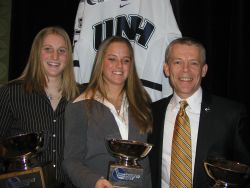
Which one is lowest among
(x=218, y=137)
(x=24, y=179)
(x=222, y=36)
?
(x=24, y=179)

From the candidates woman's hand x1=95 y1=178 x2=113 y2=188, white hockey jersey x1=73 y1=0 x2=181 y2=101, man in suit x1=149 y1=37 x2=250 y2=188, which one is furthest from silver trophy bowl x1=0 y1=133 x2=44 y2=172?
white hockey jersey x1=73 y1=0 x2=181 y2=101

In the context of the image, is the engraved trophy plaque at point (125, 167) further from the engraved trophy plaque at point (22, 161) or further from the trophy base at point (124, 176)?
the engraved trophy plaque at point (22, 161)

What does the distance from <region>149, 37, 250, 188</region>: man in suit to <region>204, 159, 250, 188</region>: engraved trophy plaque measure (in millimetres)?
148

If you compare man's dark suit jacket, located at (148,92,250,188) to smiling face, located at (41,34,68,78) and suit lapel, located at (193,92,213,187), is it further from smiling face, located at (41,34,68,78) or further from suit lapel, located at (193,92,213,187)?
smiling face, located at (41,34,68,78)

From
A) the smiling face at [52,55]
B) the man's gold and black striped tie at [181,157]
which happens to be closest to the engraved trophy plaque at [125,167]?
the man's gold and black striped tie at [181,157]

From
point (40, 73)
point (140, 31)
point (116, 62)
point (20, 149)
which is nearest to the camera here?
point (20, 149)

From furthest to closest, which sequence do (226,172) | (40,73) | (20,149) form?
1. (40,73)
2. (20,149)
3. (226,172)

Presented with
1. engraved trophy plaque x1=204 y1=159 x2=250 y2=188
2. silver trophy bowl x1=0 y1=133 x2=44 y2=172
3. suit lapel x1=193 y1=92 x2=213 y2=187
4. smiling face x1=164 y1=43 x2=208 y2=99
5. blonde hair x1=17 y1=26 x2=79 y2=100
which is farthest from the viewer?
blonde hair x1=17 y1=26 x2=79 y2=100

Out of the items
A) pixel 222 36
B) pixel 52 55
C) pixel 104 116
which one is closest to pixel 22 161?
pixel 104 116

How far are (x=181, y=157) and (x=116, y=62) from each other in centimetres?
78

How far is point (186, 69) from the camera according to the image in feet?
7.22

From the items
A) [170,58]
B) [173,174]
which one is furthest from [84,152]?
[170,58]

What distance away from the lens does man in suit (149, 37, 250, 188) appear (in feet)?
6.73

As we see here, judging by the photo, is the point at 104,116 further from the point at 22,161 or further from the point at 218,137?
the point at 218,137
